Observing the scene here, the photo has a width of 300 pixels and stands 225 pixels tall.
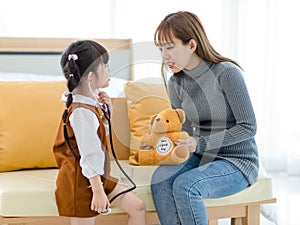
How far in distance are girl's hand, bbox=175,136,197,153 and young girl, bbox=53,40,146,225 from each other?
258mm

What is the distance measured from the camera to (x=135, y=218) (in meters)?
2.12

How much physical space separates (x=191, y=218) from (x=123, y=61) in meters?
0.57

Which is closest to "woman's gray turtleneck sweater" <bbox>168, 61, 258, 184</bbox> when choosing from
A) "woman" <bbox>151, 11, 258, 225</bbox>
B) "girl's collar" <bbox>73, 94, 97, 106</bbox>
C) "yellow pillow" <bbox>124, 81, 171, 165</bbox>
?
"woman" <bbox>151, 11, 258, 225</bbox>

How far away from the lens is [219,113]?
2188 millimetres

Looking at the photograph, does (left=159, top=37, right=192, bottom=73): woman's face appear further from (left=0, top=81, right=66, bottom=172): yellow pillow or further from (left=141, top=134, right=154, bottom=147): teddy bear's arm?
(left=0, top=81, right=66, bottom=172): yellow pillow

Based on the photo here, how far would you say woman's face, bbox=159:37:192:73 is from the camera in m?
2.10

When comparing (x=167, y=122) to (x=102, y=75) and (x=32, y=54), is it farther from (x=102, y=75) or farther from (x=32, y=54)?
(x=32, y=54)

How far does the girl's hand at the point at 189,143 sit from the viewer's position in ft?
6.97

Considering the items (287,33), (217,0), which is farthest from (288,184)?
(217,0)

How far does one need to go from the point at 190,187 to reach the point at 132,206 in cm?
21

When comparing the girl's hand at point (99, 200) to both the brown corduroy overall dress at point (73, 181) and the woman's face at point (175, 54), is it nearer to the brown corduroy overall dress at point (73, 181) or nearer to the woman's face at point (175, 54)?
the brown corduroy overall dress at point (73, 181)

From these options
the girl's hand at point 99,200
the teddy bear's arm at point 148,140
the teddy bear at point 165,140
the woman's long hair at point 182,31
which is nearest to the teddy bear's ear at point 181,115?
the teddy bear at point 165,140

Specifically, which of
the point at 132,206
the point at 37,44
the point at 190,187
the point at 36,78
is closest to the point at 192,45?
the point at 190,187

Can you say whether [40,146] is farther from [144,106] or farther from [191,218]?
[191,218]
